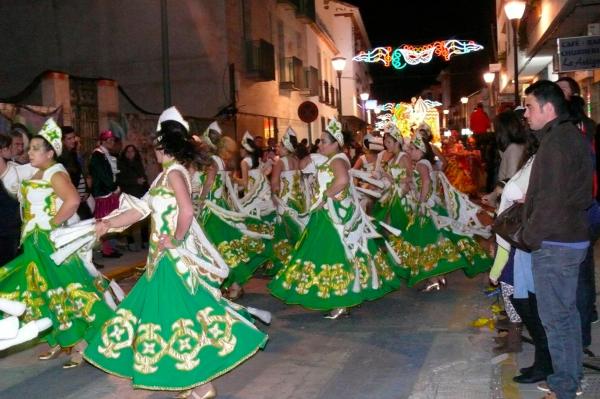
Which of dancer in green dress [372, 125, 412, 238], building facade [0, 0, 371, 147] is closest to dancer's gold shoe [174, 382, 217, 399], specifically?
dancer in green dress [372, 125, 412, 238]

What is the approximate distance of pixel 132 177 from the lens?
13.3 meters

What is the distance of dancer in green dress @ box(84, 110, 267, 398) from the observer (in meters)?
4.88

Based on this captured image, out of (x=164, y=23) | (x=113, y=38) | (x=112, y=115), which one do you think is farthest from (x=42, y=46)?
(x=164, y=23)

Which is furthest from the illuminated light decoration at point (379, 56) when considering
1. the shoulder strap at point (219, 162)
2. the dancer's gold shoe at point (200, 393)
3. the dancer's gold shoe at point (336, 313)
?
the dancer's gold shoe at point (200, 393)

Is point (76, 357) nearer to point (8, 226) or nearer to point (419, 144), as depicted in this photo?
point (8, 226)

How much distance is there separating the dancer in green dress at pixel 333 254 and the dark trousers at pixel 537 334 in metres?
2.44

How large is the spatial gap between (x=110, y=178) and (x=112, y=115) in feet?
12.7

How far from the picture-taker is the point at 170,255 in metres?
5.12

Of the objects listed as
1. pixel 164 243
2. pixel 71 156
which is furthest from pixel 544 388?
pixel 71 156

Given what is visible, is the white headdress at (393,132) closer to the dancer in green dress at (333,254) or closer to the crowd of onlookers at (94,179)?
the dancer in green dress at (333,254)

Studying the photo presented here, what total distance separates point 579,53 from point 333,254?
17.2ft

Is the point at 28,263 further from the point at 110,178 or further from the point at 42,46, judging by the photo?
the point at 42,46

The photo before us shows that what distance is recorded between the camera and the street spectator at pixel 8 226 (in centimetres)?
751

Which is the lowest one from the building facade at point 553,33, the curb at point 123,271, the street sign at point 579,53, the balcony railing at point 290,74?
the curb at point 123,271
